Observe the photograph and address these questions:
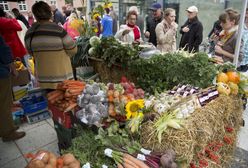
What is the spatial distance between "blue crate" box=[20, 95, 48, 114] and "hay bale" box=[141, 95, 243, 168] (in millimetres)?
2616

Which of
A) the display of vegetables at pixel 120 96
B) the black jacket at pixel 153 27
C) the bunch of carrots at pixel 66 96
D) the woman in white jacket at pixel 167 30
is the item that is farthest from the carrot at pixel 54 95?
the black jacket at pixel 153 27

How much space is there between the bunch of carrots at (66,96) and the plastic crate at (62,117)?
0.06 meters

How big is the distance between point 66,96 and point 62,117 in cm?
30

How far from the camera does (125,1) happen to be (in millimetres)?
8180

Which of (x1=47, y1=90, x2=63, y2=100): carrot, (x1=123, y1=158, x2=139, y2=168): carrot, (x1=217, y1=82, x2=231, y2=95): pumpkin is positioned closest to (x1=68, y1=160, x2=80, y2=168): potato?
(x1=123, y1=158, x2=139, y2=168): carrot

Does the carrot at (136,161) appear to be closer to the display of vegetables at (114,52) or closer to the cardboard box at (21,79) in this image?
the display of vegetables at (114,52)

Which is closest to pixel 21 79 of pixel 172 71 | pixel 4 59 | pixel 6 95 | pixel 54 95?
pixel 6 95

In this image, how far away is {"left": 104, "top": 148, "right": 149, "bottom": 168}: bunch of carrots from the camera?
1.67 meters

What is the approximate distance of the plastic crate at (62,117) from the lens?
97.0 inches

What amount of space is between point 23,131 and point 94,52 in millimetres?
2058

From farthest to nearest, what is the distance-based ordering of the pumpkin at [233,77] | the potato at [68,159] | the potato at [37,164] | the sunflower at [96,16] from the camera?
the sunflower at [96,16], the pumpkin at [233,77], the potato at [68,159], the potato at [37,164]

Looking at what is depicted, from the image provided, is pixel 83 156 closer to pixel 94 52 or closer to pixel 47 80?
pixel 47 80

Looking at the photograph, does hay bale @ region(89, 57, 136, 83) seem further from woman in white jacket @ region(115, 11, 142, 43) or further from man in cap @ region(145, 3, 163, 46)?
man in cap @ region(145, 3, 163, 46)

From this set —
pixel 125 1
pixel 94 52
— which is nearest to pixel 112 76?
pixel 94 52
